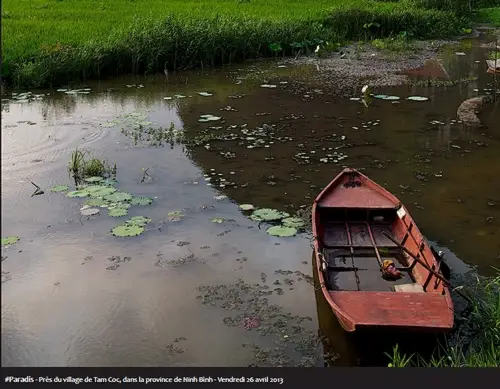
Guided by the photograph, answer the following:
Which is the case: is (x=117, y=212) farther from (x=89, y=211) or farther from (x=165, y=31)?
(x=165, y=31)

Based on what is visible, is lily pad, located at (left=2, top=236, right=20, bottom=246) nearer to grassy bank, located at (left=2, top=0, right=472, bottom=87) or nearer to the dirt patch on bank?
grassy bank, located at (left=2, top=0, right=472, bottom=87)

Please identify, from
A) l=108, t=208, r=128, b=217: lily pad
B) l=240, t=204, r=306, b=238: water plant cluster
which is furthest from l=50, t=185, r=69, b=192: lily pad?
l=240, t=204, r=306, b=238: water plant cluster

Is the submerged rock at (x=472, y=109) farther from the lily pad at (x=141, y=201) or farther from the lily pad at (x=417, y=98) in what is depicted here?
the lily pad at (x=141, y=201)

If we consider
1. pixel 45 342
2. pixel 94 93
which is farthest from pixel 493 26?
pixel 45 342

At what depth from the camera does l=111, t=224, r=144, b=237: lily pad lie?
19.6 feet

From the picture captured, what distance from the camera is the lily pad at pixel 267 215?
637 centimetres

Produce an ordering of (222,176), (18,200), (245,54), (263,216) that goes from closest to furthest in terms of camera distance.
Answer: (263,216) → (18,200) → (222,176) → (245,54)

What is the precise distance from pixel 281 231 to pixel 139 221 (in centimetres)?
159

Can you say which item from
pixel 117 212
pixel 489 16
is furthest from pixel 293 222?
pixel 489 16

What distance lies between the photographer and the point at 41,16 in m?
15.9

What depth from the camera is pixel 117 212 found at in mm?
6391
